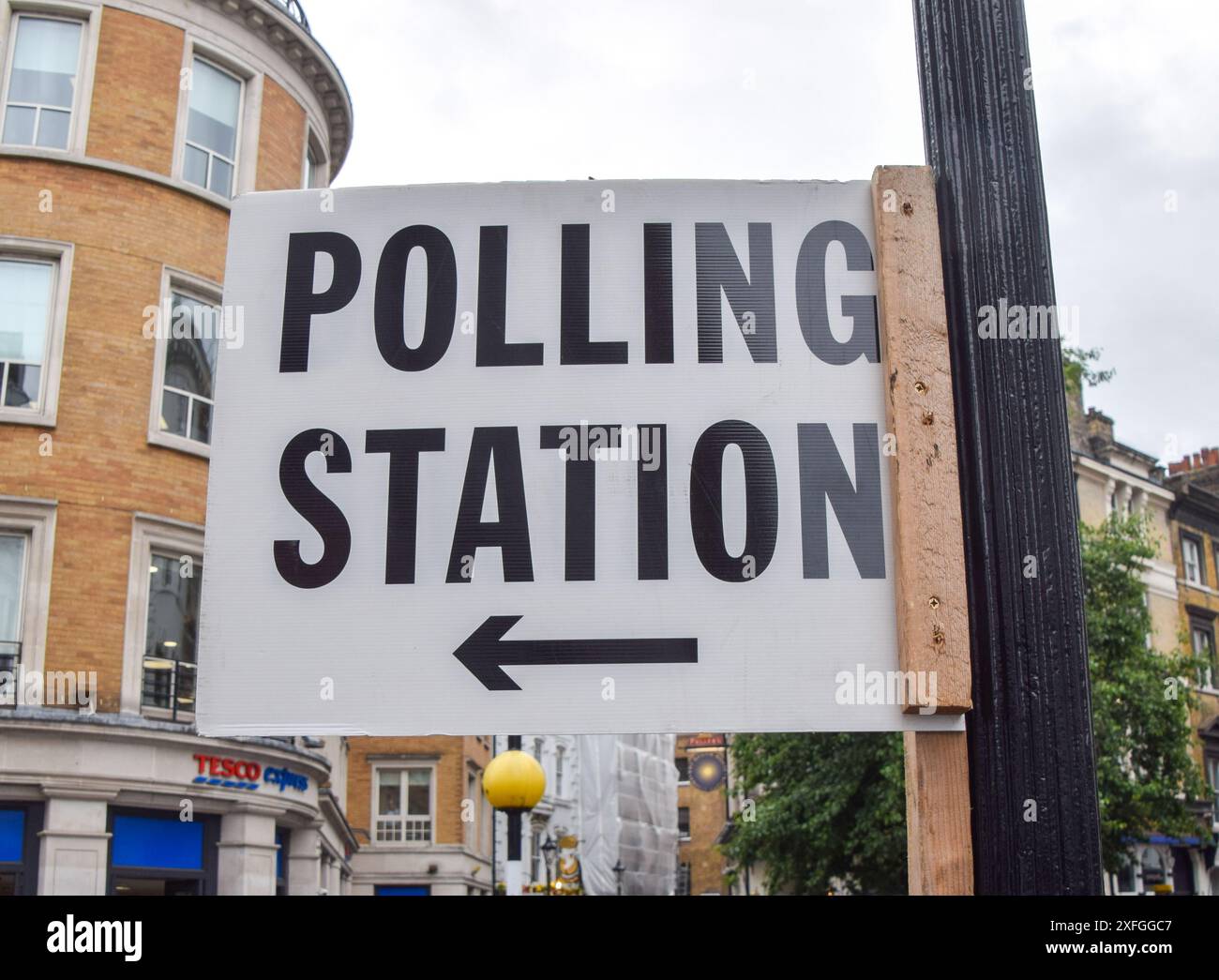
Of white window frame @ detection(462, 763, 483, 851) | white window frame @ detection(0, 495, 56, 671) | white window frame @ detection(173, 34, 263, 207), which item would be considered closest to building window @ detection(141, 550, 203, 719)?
white window frame @ detection(0, 495, 56, 671)

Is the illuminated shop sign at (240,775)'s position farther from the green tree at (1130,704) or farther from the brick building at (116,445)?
the green tree at (1130,704)

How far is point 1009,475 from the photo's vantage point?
7.41ft

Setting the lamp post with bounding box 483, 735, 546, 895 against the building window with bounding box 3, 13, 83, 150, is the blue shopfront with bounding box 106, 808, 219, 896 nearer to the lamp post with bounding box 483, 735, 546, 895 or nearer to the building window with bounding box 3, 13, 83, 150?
the lamp post with bounding box 483, 735, 546, 895

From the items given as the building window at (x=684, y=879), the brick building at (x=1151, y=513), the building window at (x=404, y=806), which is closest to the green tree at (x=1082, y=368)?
the brick building at (x=1151, y=513)

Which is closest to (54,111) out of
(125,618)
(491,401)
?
(125,618)

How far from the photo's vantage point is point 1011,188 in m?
2.36

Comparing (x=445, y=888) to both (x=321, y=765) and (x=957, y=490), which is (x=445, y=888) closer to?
(x=321, y=765)

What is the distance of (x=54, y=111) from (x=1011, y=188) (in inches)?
825

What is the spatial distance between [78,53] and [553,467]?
21.1 meters

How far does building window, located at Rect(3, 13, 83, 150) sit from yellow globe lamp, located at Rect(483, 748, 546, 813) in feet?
45.0

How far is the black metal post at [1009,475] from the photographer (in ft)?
6.91

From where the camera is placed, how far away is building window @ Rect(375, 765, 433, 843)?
117 ft

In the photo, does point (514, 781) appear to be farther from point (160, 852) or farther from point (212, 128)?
point (212, 128)
